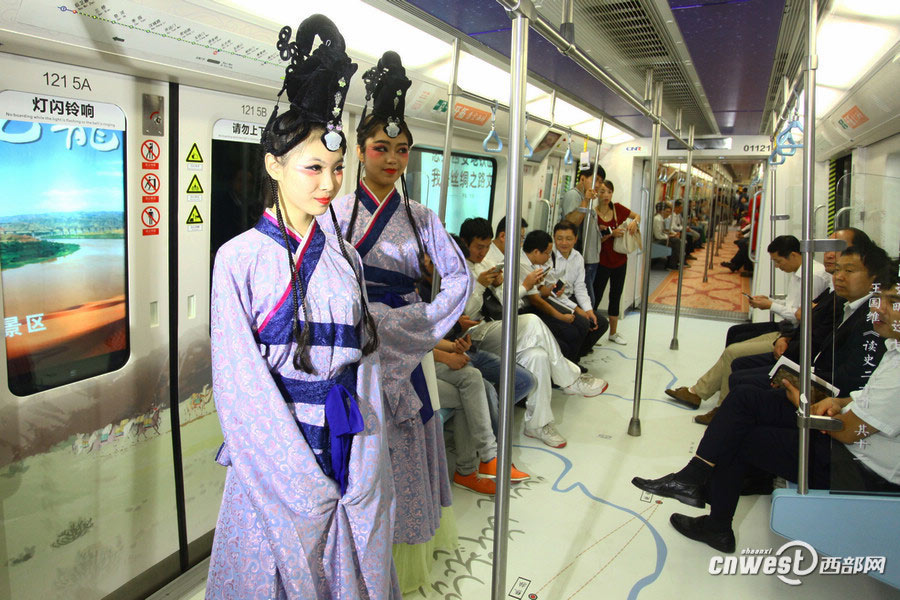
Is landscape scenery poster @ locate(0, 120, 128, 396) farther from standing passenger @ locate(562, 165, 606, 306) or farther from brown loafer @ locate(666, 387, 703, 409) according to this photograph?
standing passenger @ locate(562, 165, 606, 306)

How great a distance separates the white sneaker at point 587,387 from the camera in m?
4.57

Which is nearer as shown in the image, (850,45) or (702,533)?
(702,533)

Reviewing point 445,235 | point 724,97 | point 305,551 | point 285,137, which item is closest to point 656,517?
point 445,235

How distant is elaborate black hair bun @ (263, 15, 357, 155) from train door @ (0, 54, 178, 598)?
0.80 metres

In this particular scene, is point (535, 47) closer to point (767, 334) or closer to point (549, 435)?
point (549, 435)

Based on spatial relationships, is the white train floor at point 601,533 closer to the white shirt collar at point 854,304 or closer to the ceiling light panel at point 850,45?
the white shirt collar at point 854,304

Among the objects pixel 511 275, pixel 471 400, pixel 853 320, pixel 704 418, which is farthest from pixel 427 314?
pixel 704 418

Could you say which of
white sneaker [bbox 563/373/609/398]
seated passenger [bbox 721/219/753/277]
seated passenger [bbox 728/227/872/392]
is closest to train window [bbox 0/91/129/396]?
seated passenger [bbox 728/227/872/392]

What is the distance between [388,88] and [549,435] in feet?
8.27

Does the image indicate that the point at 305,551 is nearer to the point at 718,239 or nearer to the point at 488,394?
the point at 488,394

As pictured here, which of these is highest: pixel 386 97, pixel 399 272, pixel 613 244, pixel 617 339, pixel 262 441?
pixel 386 97

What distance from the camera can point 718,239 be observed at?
11625mm

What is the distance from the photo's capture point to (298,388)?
149cm

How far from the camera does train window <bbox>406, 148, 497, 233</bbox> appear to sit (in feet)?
14.5
